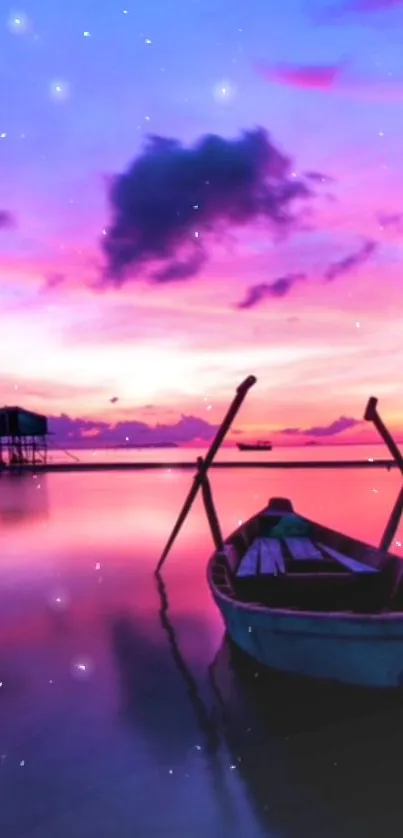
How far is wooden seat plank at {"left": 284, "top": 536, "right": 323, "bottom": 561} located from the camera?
45.0 ft

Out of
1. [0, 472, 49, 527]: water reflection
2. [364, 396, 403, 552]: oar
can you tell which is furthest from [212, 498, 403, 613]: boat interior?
[0, 472, 49, 527]: water reflection

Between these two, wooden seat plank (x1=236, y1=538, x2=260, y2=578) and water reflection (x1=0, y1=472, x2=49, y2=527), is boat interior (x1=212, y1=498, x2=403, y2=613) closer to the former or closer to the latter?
wooden seat plank (x1=236, y1=538, x2=260, y2=578)

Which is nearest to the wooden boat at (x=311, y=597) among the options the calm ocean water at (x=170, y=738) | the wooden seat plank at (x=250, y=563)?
the wooden seat plank at (x=250, y=563)

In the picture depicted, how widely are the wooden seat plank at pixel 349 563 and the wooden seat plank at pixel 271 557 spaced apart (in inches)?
38.5

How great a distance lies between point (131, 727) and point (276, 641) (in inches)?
88.7

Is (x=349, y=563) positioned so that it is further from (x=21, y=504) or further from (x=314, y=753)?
(x=21, y=504)

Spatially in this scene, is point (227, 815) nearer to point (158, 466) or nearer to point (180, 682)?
point (180, 682)

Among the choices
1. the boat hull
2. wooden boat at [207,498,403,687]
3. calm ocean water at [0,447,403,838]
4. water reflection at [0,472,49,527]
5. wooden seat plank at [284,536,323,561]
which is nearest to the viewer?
calm ocean water at [0,447,403,838]

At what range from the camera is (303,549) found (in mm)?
14766

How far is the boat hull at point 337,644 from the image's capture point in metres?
8.41

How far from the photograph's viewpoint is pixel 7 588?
21.0 meters

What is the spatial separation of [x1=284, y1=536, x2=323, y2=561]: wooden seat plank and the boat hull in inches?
166

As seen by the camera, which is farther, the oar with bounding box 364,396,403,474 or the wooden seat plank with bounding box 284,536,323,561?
the oar with bounding box 364,396,403,474

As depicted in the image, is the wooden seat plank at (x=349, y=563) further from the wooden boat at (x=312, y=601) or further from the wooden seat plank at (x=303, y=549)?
the wooden seat plank at (x=303, y=549)
